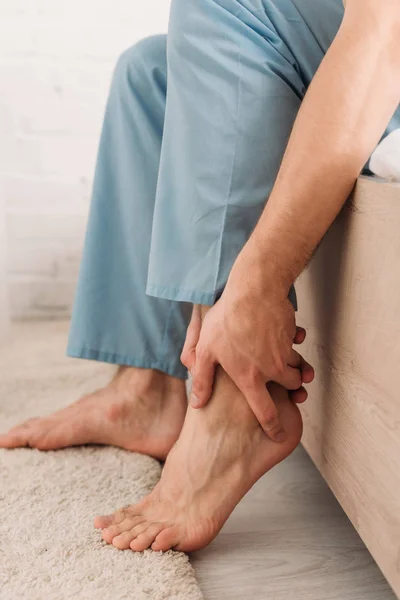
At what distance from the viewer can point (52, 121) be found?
1920 mm

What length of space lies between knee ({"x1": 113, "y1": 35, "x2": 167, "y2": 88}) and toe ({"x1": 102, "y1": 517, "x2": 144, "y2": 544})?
24.6 inches

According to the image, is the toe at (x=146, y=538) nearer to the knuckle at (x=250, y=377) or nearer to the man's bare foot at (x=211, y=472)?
the man's bare foot at (x=211, y=472)

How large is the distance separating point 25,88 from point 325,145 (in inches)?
54.1

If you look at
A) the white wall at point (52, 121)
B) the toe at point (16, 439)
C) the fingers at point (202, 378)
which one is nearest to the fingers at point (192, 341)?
the fingers at point (202, 378)

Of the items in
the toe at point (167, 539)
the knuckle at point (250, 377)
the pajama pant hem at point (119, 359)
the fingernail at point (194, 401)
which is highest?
the knuckle at point (250, 377)

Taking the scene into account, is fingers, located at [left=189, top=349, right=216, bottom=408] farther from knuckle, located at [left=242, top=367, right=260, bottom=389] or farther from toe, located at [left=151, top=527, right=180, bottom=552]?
toe, located at [left=151, top=527, right=180, bottom=552]

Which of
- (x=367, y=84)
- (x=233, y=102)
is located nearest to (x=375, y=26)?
(x=367, y=84)

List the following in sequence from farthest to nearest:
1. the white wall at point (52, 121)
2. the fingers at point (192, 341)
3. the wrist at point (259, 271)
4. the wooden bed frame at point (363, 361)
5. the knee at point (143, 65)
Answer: the white wall at point (52, 121), the knee at point (143, 65), the fingers at point (192, 341), the wrist at point (259, 271), the wooden bed frame at point (363, 361)

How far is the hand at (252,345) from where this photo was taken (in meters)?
0.76

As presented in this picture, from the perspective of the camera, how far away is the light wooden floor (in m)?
0.79

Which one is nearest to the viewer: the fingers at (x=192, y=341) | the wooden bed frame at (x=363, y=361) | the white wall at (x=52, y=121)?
the wooden bed frame at (x=363, y=361)

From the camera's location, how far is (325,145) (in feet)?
2.35

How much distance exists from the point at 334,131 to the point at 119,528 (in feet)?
1.68

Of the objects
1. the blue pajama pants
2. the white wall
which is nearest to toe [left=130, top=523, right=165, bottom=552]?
the blue pajama pants
